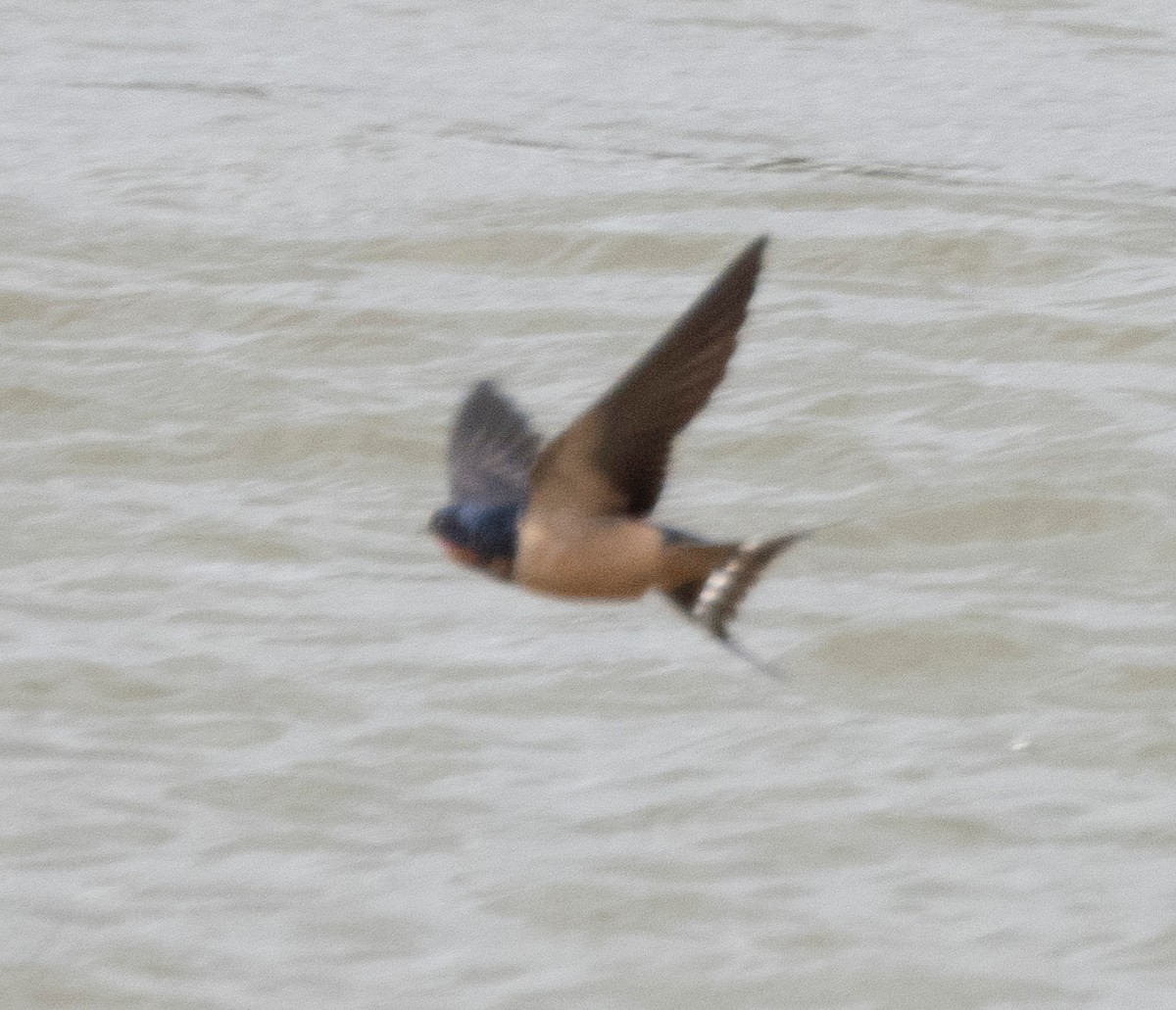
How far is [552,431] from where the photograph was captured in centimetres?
681

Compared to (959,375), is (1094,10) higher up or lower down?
higher up

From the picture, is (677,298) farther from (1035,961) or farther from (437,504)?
(1035,961)

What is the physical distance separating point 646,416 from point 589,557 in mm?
175

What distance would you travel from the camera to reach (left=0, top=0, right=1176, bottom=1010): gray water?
4.51 meters

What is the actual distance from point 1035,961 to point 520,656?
1505 mm

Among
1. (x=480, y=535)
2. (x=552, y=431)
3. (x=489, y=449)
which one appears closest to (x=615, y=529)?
(x=480, y=535)

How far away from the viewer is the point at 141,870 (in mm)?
4637

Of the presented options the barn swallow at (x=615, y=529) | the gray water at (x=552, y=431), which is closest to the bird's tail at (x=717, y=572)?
the barn swallow at (x=615, y=529)

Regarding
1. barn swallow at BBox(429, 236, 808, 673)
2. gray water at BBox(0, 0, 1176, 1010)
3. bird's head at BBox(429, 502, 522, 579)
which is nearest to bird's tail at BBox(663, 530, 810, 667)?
barn swallow at BBox(429, 236, 808, 673)

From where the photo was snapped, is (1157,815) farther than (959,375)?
No

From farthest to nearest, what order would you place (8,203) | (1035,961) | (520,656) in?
(8,203) < (520,656) < (1035,961)

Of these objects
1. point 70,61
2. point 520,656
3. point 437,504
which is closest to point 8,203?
point 70,61

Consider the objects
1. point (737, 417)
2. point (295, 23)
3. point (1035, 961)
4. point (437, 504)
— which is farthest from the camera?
point (295, 23)

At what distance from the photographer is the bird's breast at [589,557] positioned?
3.57m
